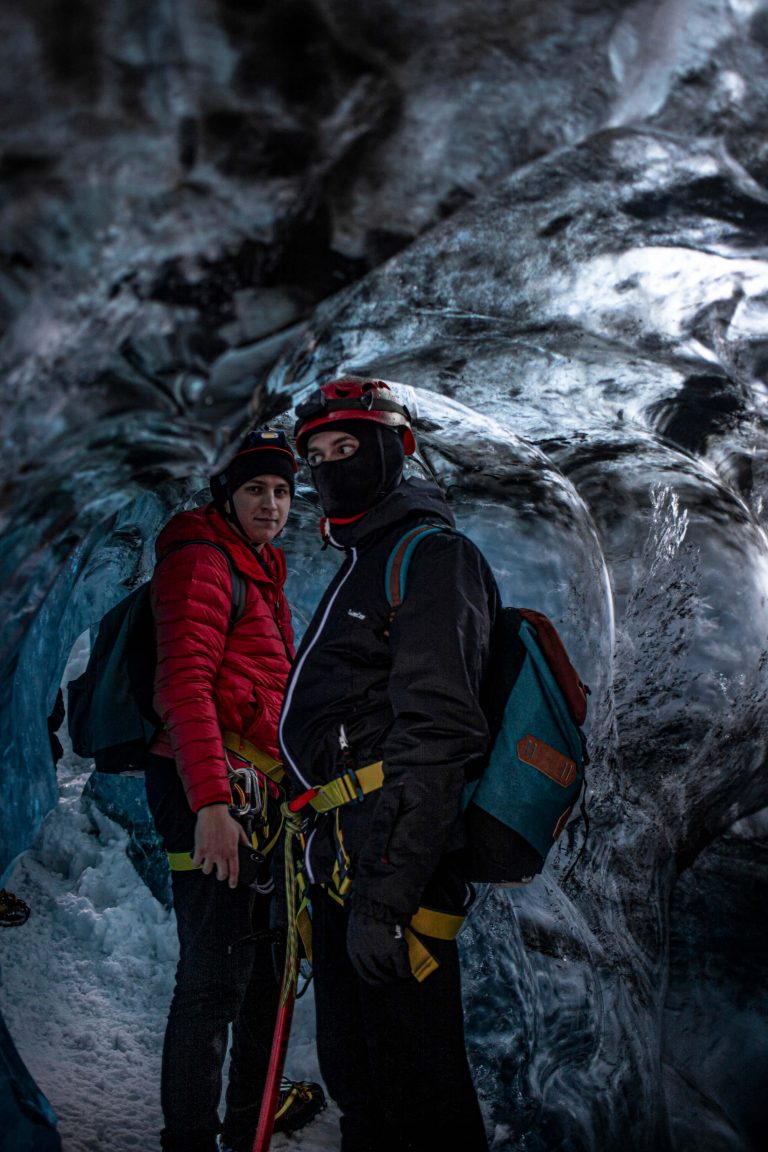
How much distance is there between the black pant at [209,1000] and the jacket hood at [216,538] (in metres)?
0.72

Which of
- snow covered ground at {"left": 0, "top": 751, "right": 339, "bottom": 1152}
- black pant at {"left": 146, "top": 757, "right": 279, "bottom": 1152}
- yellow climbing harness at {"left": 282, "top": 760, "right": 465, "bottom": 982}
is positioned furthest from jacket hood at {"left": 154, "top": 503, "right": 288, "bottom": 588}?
snow covered ground at {"left": 0, "top": 751, "right": 339, "bottom": 1152}

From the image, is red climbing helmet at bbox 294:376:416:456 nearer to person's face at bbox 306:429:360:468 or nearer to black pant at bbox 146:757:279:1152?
person's face at bbox 306:429:360:468

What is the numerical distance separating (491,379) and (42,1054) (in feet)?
12.3

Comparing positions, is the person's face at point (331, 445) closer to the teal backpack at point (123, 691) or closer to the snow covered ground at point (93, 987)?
the teal backpack at point (123, 691)

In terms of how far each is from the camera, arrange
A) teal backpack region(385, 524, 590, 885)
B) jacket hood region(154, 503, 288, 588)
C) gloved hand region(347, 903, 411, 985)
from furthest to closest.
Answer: jacket hood region(154, 503, 288, 588) → teal backpack region(385, 524, 590, 885) → gloved hand region(347, 903, 411, 985)

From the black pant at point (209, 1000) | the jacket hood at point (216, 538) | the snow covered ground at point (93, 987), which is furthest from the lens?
the snow covered ground at point (93, 987)

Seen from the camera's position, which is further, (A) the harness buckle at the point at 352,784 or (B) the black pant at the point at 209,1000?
(B) the black pant at the point at 209,1000

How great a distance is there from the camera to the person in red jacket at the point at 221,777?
2.58 meters

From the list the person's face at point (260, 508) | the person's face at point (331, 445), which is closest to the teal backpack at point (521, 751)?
the person's face at point (331, 445)

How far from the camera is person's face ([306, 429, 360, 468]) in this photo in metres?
2.62

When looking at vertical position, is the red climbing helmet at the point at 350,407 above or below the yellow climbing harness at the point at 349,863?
above

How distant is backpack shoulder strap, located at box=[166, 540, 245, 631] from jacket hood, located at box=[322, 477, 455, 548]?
59cm

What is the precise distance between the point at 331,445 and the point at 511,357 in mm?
1972

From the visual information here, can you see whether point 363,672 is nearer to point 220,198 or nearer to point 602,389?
point 220,198
